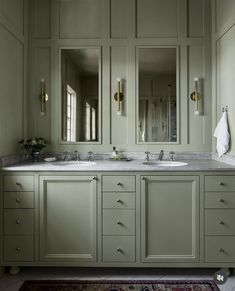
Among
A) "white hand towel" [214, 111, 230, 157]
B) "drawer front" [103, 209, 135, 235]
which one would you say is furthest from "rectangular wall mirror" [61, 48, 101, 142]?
"white hand towel" [214, 111, 230, 157]

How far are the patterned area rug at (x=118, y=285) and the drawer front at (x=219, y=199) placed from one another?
563 millimetres

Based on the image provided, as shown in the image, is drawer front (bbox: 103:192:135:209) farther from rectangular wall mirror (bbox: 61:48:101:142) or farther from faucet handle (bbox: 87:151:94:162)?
rectangular wall mirror (bbox: 61:48:101:142)

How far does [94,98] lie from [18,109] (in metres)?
0.69

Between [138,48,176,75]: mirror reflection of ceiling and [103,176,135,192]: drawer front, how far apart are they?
1.09 meters

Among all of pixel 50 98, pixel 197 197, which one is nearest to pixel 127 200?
pixel 197 197

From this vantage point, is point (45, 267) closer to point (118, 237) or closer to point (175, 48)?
point (118, 237)

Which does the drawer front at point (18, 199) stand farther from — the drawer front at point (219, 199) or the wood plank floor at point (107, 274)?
the drawer front at point (219, 199)

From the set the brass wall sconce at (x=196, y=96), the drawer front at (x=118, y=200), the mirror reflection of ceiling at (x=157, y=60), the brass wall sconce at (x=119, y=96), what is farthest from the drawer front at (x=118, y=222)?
the mirror reflection of ceiling at (x=157, y=60)

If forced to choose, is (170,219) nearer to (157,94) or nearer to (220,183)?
(220,183)

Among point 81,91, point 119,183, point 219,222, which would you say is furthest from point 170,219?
point 81,91

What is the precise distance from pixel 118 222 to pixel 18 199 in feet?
2.53

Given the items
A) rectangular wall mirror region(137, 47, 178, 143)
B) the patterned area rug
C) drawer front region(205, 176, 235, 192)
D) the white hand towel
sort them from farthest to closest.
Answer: rectangular wall mirror region(137, 47, 178, 143) < the white hand towel < drawer front region(205, 176, 235, 192) < the patterned area rug

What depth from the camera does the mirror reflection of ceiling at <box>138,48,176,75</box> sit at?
2.81m

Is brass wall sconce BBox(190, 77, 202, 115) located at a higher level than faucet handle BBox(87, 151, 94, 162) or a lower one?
higher
